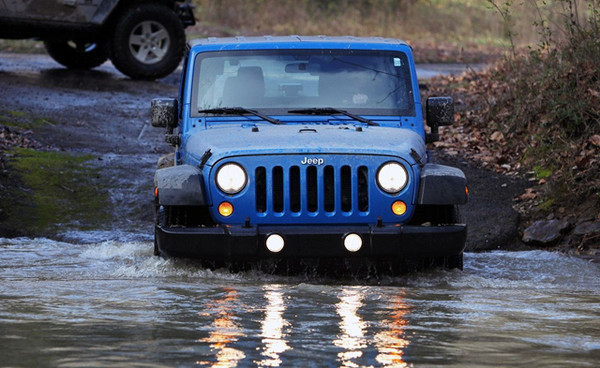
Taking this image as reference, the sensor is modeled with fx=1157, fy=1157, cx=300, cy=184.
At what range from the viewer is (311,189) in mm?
6699

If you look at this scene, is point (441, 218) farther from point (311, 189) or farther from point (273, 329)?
point (273, 329)

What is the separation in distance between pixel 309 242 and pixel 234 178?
0.59m

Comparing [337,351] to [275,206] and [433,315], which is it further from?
[275,206]

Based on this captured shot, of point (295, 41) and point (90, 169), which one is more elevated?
point (295, 41)

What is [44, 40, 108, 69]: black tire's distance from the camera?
711 inches

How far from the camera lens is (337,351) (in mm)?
5062

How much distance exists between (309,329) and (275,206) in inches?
50.6

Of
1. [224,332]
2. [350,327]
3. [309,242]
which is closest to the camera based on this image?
[224,332]

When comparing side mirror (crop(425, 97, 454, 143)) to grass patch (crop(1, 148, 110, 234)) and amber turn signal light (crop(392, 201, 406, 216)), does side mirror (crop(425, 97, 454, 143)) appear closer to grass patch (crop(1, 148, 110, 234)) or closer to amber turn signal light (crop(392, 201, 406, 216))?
amber turn signal light (crop(392, 201, 406, 216))

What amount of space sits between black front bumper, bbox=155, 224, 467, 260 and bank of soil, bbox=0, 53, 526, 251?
2.43m

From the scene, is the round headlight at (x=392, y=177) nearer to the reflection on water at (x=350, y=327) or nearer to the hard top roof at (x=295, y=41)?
the reflection on water at (x=350, y=327)

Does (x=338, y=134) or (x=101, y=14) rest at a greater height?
(x=101, y=14)

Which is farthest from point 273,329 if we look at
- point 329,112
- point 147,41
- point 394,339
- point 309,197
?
point 147,41

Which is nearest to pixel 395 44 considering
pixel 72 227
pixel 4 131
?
pixel 72 227
